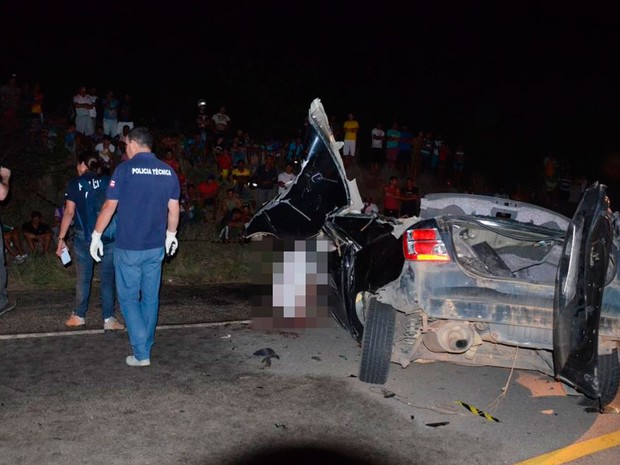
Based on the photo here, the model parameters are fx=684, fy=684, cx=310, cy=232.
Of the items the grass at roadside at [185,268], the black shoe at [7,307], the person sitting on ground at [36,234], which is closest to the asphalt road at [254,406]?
the black shoe at [7,307]

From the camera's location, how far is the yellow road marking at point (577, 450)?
436 cm

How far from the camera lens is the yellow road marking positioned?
4.36 m

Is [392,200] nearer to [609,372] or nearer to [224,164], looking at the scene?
[224,164]

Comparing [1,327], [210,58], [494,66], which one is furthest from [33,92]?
[494,66]

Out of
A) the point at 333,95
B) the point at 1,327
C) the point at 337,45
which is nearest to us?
the point at 1,327

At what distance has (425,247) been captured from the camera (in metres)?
4.97

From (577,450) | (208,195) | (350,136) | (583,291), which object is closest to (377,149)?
(350,136)

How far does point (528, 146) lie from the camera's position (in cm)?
2969

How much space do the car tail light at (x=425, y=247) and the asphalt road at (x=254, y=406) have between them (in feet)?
3.78

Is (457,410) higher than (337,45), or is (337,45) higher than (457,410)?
(337,45)

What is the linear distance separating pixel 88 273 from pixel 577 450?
4.60 metres

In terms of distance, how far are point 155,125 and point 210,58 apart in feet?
41.2

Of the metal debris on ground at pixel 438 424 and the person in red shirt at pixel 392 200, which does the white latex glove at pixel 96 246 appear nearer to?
the metal debris on ground at pixel 438 424

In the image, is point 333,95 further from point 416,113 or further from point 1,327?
point 1,327
